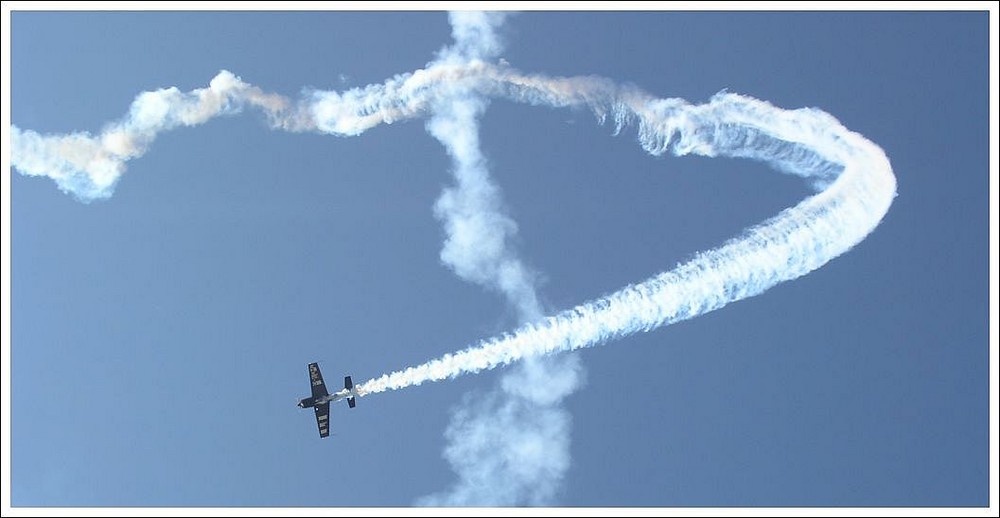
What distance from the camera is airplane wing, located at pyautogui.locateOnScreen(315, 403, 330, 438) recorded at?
54.5 metres

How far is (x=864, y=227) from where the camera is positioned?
4050cm

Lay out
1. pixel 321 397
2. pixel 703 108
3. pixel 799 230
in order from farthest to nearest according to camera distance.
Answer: pixel 321 397 → pixel 703 108 → pixel 799 230

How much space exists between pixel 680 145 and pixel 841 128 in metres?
6.63

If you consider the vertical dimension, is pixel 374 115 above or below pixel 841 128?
above

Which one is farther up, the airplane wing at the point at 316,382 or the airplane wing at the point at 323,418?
the airplane wing at the point at 316,382

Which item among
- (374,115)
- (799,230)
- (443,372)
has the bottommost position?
(443,372)

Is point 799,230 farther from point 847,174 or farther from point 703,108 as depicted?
point 703,108

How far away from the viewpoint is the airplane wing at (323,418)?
54469mm

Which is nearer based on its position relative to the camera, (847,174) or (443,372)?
(847,174)

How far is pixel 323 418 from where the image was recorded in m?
54.7

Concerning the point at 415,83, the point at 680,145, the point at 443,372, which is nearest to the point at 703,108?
the point at 680,145

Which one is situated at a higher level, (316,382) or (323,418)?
(316,382)

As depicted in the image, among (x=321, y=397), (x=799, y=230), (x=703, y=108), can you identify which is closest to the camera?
(x=799, y=230)

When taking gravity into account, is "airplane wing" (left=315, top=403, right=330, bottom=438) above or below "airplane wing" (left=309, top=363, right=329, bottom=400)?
below
